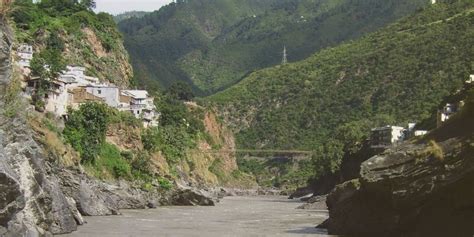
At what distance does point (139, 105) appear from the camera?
4626 inches

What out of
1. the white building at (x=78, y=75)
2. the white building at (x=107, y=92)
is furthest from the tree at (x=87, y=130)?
the white building at (x=107, y=92)

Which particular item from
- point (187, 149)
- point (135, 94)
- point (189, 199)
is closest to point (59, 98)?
point (189, 199)

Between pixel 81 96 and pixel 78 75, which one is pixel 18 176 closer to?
pixel 81 96

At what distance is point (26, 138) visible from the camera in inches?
1326

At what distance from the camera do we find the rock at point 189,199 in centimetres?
8788

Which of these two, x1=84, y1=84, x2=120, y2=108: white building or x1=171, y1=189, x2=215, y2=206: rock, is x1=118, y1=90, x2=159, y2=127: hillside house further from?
x1=171, y1=189, x2=215, y2=206: rock

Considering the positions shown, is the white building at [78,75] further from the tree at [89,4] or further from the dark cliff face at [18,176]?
the dark cliff face at [18,176]

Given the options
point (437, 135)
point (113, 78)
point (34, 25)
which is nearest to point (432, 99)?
point (113, 78)

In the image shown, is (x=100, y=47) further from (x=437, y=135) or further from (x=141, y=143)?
(x=437, y=135)

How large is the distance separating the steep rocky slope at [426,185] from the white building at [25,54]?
44867 mm

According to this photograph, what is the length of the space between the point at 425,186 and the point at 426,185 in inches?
3.6

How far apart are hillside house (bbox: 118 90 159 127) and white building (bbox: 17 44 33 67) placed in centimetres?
1807

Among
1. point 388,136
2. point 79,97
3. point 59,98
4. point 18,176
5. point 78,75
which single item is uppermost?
point 78,75

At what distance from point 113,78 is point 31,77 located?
4712 centimetres
